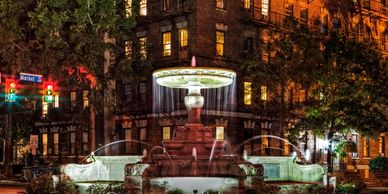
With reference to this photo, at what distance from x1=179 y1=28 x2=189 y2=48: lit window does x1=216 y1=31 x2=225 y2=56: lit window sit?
231 centimetres

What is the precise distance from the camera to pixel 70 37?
33781mm

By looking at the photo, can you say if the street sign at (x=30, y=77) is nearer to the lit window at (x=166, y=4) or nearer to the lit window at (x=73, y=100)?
the lit window at (x=166, y=4)

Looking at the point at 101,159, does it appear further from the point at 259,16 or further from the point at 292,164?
the point at 259,16

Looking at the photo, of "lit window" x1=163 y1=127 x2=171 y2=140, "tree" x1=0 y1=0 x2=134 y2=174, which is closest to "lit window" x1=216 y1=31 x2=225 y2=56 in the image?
"lit window" x1=163 y1=127 x2=171 y2=140

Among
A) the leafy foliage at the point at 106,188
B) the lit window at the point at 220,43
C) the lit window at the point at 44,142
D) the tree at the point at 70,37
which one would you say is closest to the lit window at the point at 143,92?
the lit window at the point at 220,43

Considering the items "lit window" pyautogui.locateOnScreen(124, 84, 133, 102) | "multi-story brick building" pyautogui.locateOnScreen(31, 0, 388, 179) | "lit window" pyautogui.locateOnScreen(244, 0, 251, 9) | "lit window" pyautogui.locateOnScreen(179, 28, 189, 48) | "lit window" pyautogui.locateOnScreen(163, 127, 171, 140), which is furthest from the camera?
"lit window" pyautogui.locateOnScreen(124, 84, 133, 102)

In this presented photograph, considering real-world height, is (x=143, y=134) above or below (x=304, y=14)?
below

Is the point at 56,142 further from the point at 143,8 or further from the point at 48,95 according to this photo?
the point at 48,95

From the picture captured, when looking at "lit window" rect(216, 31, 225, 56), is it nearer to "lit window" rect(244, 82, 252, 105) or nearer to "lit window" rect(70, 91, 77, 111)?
"lit window" rect(244, 82, 252, 105)

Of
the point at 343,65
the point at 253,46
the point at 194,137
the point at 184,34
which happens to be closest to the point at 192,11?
the point at 184,34

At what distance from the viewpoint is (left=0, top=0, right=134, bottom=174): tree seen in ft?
105

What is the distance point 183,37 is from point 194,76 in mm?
23444

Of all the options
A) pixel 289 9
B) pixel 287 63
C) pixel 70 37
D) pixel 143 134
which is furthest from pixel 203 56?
pixel 70 37

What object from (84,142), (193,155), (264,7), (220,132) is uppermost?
(264,7)
